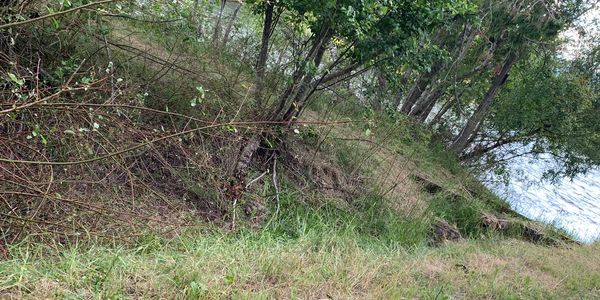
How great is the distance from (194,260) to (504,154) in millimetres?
12277

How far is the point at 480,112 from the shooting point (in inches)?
523

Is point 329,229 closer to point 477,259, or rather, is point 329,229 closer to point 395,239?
point 395,239

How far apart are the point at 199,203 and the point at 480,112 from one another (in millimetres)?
10007

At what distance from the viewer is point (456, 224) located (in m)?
8.38

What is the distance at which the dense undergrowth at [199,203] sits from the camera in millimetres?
3502

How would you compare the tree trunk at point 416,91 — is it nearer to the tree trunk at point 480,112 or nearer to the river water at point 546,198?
the tree trunk at point 480,112

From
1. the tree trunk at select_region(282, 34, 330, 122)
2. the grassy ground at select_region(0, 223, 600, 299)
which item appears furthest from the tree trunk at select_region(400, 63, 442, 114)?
the grassy ground at select_region(0, 223, 600, 299)

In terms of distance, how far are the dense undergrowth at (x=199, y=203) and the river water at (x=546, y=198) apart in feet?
18.8

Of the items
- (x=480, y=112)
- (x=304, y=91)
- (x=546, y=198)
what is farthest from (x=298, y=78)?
(x=546, y=198)

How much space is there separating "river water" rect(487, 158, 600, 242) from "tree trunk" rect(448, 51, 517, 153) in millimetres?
1511

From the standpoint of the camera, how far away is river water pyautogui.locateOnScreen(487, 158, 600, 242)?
13.5m

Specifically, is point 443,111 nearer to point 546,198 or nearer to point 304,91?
point 546,198

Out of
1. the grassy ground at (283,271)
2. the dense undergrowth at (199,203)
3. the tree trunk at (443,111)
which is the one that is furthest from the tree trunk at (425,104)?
the grassy ground at (283,271)

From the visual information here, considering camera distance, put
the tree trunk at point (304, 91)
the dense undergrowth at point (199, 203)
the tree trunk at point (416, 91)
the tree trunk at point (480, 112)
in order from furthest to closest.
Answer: the tree trunk at point (480, 112) < the tree trunk at point (416, 91) < the tree trunk at point (304, 91) < the dense undergrowth at point (199, 203)
